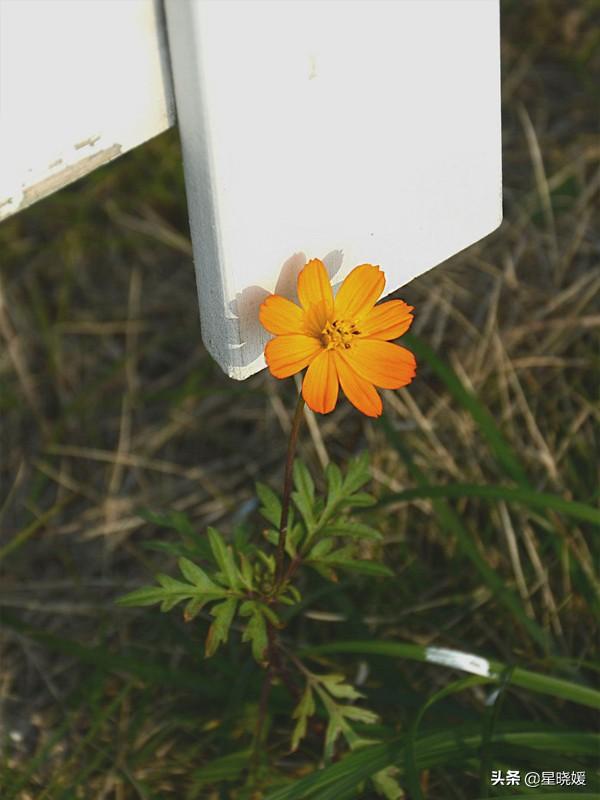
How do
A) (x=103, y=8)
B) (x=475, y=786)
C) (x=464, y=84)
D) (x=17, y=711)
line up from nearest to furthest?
(x=103, y=8) < (x=464, y=84) < (x=475, y=786) < (x=17, y=711)

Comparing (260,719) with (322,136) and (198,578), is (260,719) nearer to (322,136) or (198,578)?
(198,578)

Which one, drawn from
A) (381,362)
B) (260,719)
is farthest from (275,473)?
(381,362)

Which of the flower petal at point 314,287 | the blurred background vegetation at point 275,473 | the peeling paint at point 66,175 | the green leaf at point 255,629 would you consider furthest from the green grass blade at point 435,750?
the peeling paint at point 66,175

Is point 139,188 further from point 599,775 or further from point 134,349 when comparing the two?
point 599,775

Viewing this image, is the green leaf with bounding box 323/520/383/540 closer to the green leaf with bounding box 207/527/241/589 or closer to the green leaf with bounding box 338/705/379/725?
the green leaf with bounding box 207/527/241/589

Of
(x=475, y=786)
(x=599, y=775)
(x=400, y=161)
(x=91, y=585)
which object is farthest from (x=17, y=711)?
(x=400, y=161)

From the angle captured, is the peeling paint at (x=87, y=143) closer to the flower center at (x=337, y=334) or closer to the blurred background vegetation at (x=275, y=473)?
the flower center at (x=337, y=334)
